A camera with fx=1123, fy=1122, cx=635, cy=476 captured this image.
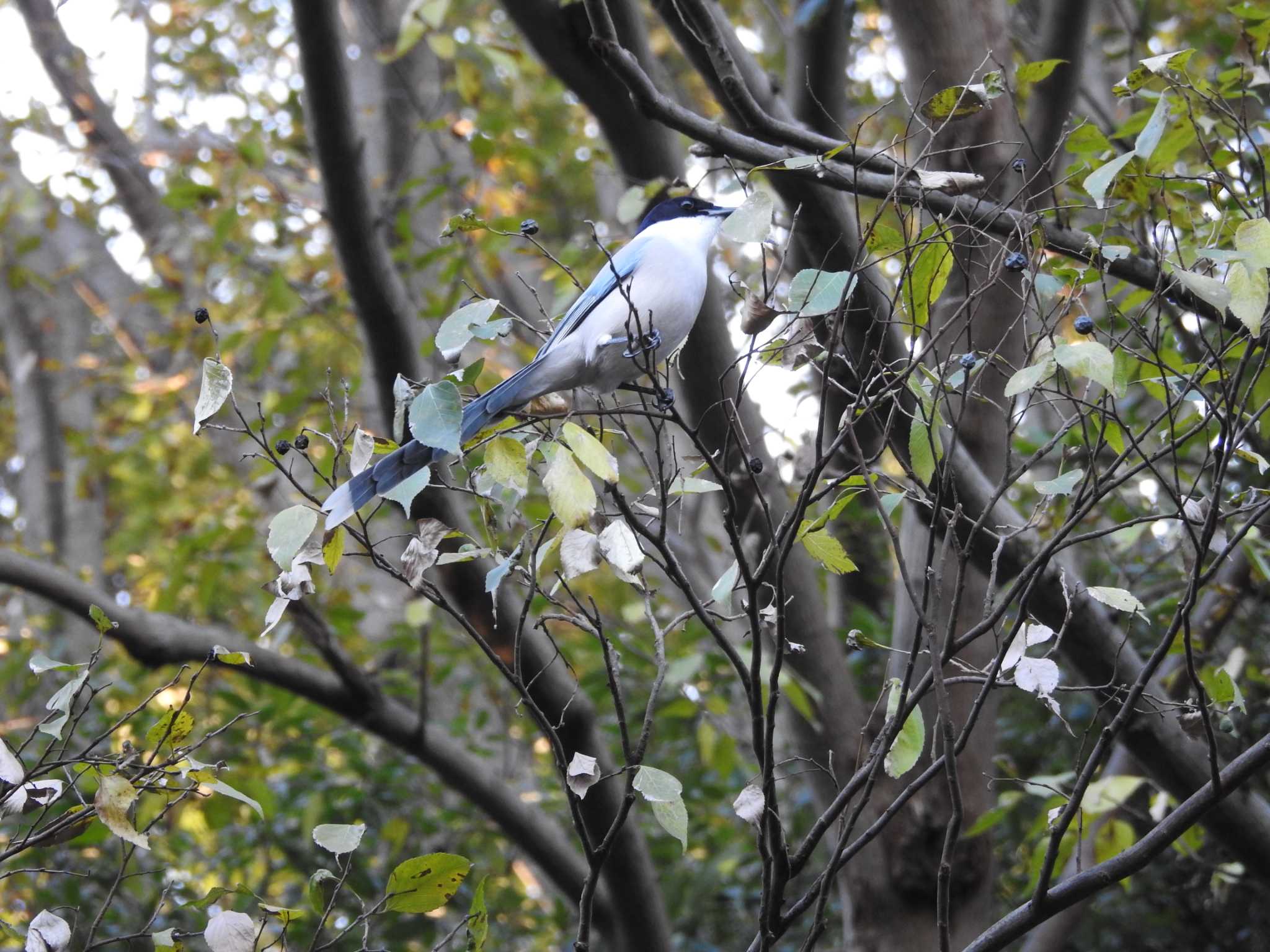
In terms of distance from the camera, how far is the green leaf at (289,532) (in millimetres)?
1715

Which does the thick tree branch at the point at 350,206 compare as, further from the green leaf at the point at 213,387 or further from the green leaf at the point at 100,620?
the green leaf at the point at 213,387

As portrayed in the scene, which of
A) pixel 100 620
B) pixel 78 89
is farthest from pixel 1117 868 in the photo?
pixel 78 89

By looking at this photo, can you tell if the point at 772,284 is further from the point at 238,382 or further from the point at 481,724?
the point at 238,382

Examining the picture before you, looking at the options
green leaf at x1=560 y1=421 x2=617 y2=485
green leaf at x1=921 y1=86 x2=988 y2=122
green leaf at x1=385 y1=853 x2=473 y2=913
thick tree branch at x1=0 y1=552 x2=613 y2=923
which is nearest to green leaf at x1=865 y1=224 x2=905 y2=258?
green leaf at x1=921 y1=86 x2=988 y2=122

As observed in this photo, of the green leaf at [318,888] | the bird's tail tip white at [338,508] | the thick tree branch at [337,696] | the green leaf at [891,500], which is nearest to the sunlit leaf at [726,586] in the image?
the green leaf at [891,500]

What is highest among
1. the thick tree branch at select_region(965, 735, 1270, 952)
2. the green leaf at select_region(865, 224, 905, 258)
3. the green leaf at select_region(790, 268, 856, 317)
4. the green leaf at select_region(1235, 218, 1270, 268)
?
the green leaf at select_region(865, 224, 905, 258)

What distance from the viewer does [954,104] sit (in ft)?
6.57

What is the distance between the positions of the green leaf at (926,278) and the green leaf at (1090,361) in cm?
27

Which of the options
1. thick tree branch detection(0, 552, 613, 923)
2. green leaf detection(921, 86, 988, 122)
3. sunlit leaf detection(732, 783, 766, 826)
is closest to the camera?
sunlit leaf detection(732, 783, 766, 826)

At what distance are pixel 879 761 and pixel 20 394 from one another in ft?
28.2

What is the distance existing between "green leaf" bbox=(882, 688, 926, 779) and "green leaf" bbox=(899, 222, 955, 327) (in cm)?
67

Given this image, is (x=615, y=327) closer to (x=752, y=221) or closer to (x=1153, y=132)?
(x=752, y=221)

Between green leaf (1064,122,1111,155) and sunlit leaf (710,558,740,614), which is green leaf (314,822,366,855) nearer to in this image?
sunlit leaf (710,558,740,614)

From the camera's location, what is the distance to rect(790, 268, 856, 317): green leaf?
5.73 feet
